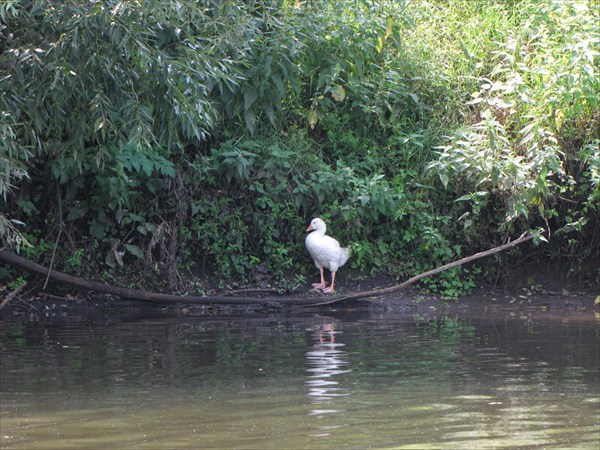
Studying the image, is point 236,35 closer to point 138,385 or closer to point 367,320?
point 367,320

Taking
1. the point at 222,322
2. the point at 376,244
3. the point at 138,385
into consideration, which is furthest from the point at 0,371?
the point at 376,244

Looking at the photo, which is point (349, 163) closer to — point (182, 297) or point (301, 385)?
point (182, 297)

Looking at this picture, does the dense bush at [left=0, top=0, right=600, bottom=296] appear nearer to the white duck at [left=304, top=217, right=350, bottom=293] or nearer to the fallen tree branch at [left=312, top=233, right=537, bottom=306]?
the white duck at [left=304, top=217, right=350, bottom=293]

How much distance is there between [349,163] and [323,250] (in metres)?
1.45

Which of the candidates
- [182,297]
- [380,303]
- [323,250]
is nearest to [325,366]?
[182,297]

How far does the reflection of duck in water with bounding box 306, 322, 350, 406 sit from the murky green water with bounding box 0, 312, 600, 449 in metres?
0.01

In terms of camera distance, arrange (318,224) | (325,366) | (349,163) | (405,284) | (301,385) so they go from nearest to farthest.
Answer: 1. (301,385)
2. (325,366)
3. (405,284)
4. (318,224)
5. (349,163)

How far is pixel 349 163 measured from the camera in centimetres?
1174

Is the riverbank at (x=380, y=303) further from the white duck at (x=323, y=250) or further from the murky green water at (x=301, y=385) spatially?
the murky green water at (x=301, y=385)

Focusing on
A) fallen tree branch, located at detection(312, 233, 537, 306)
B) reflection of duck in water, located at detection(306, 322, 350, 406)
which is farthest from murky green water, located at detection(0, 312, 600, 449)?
fallen tree branch, located at detection(312, 233, 537, 306)

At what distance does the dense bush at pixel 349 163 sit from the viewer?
10.6m

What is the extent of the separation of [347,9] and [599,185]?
3.44 m

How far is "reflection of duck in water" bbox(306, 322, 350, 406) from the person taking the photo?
19.4 feet

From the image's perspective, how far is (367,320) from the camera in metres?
9.76
